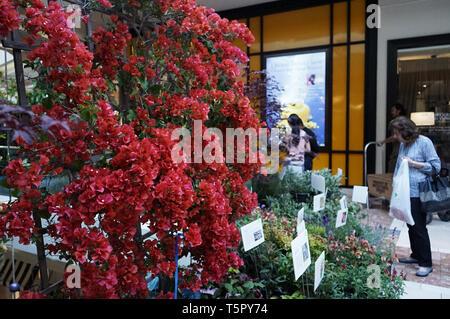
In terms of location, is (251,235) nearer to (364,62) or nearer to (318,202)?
(318,202)

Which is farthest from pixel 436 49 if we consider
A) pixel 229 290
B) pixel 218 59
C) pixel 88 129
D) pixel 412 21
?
pixel 88 129

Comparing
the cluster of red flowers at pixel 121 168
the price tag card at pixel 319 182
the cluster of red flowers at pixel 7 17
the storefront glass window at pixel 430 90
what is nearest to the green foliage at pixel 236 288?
the cluster of red flowers at pixel 121 168

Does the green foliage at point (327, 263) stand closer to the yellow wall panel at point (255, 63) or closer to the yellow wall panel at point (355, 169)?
the yellow wall panel at point (355, 169)

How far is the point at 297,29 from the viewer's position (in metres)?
6.93

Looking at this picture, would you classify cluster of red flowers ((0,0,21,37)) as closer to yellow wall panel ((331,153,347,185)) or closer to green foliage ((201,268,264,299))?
green foliage ((201,268,264,299))

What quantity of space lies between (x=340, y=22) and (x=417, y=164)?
450 cm

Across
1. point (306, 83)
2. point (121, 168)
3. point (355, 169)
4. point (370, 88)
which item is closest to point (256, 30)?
point (306, 83)

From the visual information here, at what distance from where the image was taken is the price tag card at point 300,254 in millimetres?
1378

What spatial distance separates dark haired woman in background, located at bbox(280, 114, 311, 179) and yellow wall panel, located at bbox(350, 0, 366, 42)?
2890 mm

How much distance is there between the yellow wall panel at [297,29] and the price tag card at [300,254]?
5944 millimetres

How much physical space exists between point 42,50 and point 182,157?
1.76ft

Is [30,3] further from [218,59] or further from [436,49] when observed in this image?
[436,49]

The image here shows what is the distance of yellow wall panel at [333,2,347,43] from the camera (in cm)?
646
